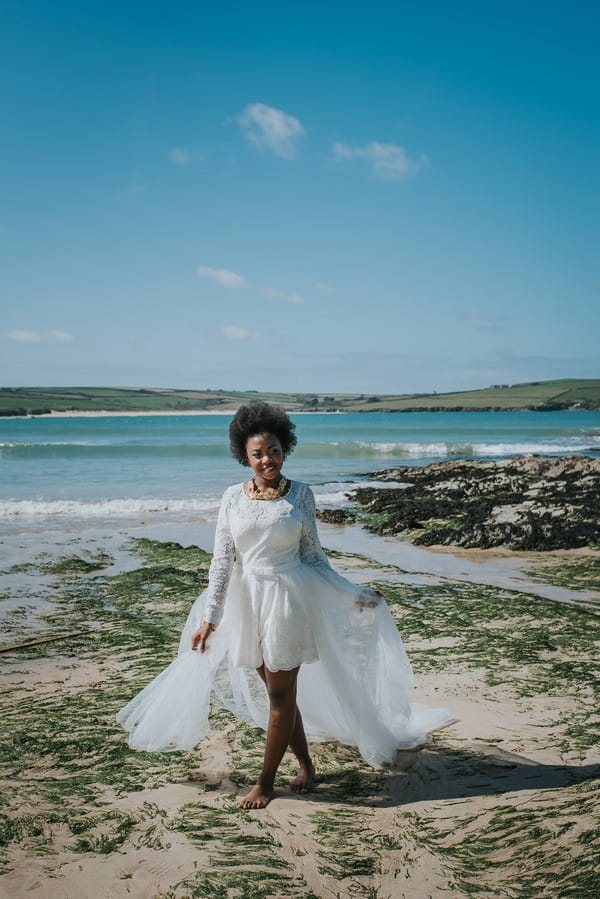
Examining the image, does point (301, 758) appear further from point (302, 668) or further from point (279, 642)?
point (279, 642)

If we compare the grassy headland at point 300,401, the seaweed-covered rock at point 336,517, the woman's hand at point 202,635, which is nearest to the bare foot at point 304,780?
the woman's hand at point 202,635

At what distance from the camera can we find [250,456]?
4.50m

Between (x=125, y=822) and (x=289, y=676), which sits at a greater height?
(x=289, y=676)

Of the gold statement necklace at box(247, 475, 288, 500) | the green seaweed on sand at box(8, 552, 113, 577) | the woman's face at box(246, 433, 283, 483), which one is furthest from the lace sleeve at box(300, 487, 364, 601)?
the green seaweed on sand at box(8, 552, 113, 577)

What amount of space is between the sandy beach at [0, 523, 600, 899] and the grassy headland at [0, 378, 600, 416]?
106m

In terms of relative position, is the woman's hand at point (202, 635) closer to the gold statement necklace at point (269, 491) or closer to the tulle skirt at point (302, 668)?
the tulle skirt at point (302, 668)

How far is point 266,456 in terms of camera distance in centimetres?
441

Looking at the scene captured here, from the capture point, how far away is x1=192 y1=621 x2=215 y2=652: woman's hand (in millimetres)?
4398

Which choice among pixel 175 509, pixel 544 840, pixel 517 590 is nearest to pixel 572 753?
pixel 544 840

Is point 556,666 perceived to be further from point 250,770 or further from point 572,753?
point 250,770

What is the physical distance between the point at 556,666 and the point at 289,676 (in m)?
3.68

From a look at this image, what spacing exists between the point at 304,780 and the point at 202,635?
3.98 ft

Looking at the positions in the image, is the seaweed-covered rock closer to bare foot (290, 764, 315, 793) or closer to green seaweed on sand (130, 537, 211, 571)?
green seaweed on sand (130, 537, 211, 571)

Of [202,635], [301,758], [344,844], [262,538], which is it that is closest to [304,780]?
[301,758]
